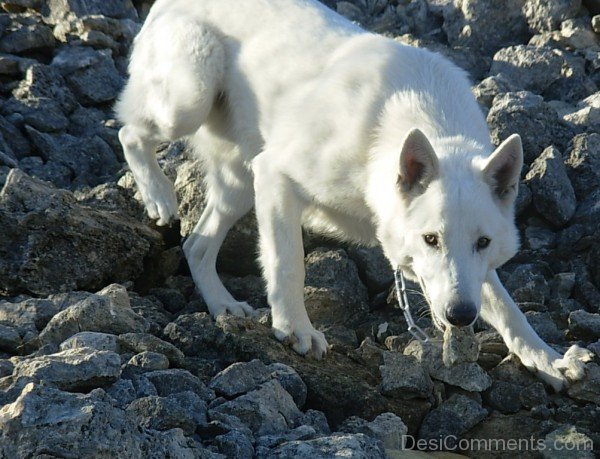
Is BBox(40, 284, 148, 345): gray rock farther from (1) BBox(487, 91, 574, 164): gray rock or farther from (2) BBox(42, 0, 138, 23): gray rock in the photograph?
(2) BBox(42, 0, 138, 23): gray rock

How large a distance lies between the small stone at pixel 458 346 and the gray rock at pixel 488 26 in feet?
16.2

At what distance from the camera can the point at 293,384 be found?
4.72 meters

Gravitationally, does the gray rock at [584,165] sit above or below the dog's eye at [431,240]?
above

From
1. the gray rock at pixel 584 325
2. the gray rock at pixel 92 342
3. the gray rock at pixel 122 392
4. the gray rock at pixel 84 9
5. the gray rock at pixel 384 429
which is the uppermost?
the gray rock at pixel 84 9

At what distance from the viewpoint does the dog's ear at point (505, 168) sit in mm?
4898

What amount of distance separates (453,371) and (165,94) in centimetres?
285

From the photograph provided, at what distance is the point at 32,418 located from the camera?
10.3ft

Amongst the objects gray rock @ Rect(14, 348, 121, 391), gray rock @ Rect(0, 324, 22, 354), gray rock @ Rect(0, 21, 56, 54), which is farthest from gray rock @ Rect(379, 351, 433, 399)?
gray rock @ Rect(0, 21, 56, 54)

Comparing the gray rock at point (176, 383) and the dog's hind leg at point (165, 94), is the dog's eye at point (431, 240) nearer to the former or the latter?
the gray rock at point (176, 383)

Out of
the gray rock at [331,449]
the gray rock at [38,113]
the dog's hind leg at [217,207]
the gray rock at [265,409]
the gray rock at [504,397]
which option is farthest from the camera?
the gray rock at [38,113]

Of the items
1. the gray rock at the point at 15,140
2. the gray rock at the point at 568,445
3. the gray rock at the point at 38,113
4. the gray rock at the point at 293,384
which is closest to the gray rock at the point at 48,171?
the gray rock at the point at 15,140

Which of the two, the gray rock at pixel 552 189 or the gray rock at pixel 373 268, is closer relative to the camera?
the gray rock at pixel 373 268

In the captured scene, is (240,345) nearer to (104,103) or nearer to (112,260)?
(112,260)

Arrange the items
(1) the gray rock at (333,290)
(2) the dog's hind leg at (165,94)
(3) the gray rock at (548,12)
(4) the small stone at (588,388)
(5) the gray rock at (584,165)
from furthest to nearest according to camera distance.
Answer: (3) the gray rock at (548,12), (5) the gray rock at (584,165), (2) the dog's hind leg at (165,94), (1) the gray rock at (333,290), (4) the small stone at (588,388)
